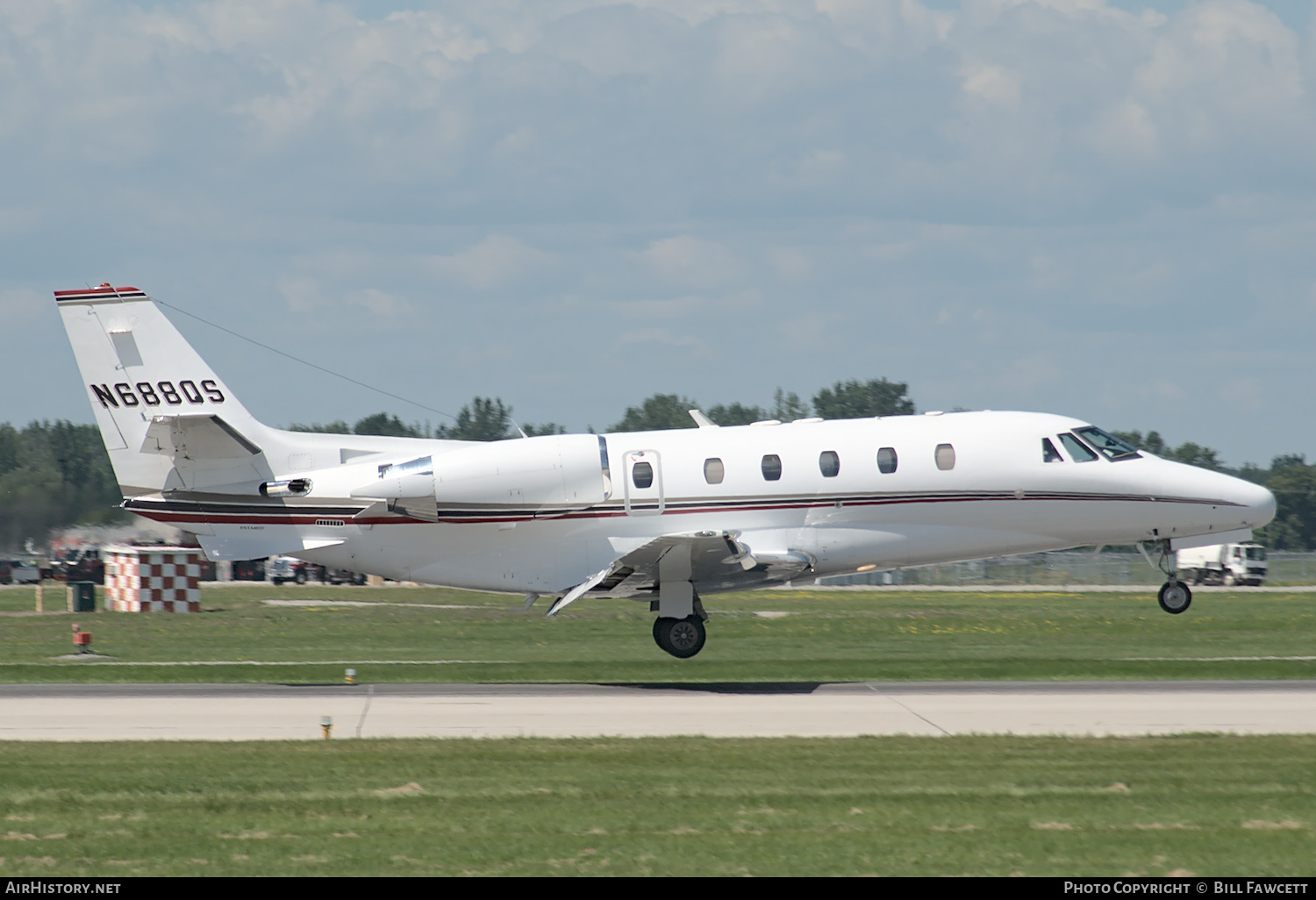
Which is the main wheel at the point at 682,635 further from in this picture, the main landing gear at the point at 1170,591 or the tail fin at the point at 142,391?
the main landing gear at the point at 1170,591

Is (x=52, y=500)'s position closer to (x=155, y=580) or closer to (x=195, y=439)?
(x=155, y=580)

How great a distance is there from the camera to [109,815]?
11250 millimetres

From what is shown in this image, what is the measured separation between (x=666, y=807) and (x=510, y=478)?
1086 centimetres

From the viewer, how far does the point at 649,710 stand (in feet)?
59.4

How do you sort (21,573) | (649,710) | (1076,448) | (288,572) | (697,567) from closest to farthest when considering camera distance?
1. (649,710)
2. (697,567)
3. (1076,448)
4. (21,573)
5. (288,572)

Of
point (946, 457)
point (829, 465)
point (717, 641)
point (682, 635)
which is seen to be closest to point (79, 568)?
point (717, 641)

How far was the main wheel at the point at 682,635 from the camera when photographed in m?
22.5

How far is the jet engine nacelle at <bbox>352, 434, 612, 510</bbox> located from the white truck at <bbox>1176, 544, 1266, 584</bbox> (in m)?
47.9

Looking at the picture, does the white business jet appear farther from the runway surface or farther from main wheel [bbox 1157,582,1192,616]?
the runway surface

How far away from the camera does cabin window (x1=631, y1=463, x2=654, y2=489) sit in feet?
71.9

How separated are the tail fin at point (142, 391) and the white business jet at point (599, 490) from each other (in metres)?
0.03
